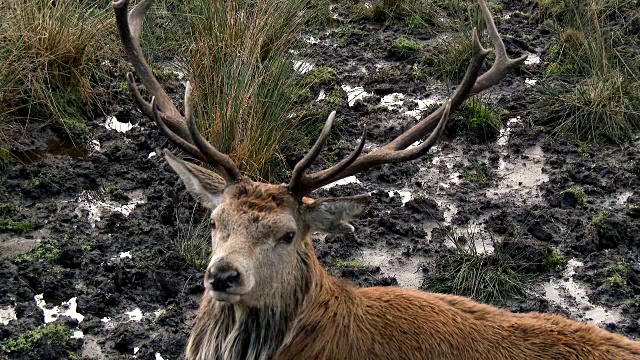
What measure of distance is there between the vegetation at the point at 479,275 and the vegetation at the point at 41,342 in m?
2.51

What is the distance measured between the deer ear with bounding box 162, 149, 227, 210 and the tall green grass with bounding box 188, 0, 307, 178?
242 centimetres

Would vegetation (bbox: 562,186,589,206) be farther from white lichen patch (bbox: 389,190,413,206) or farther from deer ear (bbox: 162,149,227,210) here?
deer ear (bbox: 162,149,227,210)

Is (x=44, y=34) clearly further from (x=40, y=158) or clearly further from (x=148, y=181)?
(x=148, y=181)

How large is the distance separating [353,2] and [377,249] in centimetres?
506

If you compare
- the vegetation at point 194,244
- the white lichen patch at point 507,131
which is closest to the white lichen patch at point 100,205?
the vegetation at point 194,244

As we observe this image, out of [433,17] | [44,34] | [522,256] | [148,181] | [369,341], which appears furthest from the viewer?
[433,17]

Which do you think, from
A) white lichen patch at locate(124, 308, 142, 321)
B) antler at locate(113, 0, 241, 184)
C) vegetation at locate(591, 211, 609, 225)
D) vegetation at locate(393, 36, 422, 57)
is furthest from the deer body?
vegetation at locate(393, 36, 422, 57)

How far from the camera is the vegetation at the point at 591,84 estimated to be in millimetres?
8930

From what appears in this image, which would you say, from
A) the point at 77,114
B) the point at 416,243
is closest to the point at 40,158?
the point at 77,114

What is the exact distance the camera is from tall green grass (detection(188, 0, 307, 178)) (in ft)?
24.9

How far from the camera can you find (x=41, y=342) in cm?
582

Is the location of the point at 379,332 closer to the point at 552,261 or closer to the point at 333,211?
the point at 333,211

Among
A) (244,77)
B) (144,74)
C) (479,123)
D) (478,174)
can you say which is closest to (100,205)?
(244,77)

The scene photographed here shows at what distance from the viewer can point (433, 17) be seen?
11.1m
